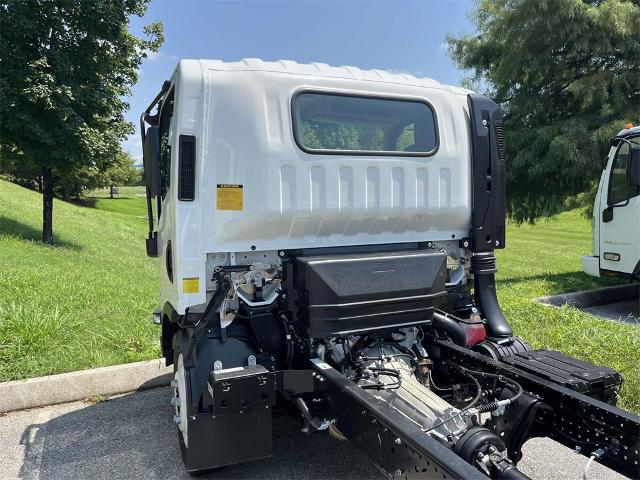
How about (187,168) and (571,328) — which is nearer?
(187,168)

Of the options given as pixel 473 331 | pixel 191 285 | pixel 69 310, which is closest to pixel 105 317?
pixel 69 310

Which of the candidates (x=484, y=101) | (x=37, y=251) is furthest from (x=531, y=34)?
(x=37, y=251)

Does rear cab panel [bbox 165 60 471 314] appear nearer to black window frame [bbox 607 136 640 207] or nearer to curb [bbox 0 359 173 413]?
curb [bbox 0 359 173 413]

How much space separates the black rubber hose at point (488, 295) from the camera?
364cm

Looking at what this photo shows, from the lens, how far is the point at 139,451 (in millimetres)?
3557

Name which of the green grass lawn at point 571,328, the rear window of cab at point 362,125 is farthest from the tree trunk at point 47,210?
the rear window of cab at point 362,125

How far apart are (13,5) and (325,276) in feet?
41.8

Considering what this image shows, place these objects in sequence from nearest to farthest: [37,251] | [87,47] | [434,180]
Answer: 1. [434,180]
2. [37,251]
3. [87,47]

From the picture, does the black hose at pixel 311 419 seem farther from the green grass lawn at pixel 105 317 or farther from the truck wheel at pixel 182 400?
the green grass lawn at pixel 105 317

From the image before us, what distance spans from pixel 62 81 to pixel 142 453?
37.3 ft

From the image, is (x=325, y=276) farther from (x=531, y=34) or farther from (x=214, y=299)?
(x=531, y=34)

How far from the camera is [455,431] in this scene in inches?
98.6

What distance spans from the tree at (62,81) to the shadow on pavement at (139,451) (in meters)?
9.81

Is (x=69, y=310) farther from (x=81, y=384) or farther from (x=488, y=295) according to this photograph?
(x=488, y=295)
